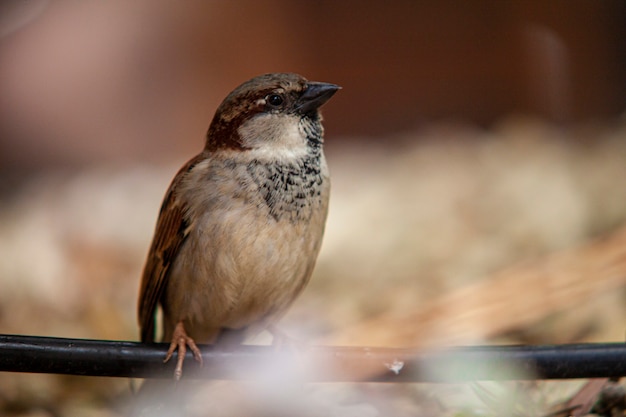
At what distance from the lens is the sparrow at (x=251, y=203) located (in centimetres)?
133

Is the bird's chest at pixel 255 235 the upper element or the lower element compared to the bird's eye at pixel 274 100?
lower

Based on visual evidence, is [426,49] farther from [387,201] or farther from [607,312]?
[607,312]

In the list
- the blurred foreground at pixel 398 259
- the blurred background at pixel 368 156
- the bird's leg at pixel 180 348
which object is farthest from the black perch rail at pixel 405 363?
the blurred background at pixel 368 156

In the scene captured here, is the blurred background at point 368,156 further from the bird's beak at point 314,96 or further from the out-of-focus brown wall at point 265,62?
the bird's beak at point 314,96

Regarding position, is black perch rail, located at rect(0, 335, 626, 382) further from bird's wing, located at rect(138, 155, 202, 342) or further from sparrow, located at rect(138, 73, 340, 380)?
bird's wing, located at rect(138, 155, 202, 342)

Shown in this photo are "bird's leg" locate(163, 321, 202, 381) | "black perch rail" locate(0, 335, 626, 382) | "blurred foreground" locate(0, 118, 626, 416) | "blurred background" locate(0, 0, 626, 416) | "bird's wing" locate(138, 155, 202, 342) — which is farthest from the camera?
"blurred background" locate(0, 0, 626, 416)

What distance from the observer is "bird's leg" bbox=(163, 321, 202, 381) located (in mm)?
1279

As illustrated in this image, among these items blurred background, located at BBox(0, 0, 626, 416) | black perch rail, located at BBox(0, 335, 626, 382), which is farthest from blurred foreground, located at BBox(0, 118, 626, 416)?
black perch rail, located at BBox(0, 335, 626, 382)

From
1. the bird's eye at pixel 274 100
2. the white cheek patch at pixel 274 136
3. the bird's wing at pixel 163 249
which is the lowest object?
the bird's wing at pixel 163 249

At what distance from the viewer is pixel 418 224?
2.42m

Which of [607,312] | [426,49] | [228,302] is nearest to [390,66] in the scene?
[426,49]

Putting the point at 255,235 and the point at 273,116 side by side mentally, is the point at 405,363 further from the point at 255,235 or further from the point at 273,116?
the point at 273,116

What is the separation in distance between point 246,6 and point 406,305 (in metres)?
0.93

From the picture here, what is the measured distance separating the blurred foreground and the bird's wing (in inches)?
7.9
